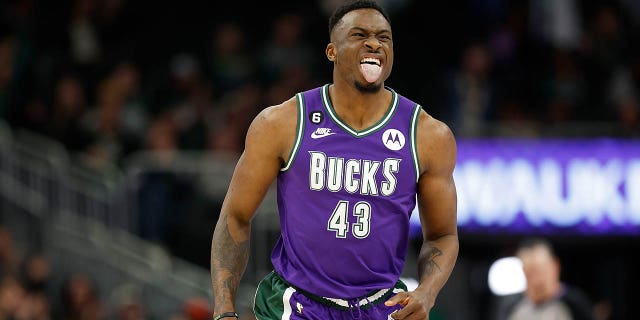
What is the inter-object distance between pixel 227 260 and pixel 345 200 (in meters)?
0.65

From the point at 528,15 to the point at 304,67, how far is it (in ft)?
11.6

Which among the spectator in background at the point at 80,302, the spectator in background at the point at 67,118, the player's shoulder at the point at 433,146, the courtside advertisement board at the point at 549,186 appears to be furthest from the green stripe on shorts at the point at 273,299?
the spectator in background at the point at 67,118

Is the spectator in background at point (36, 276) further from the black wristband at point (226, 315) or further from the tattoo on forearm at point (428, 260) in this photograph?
the tattoo on forearm at point (428, 260)

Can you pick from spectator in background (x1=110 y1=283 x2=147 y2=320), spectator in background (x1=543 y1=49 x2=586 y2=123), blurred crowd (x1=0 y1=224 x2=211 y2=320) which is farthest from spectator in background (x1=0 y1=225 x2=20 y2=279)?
spectator in background (x1=543 y1=49 x2=586 y2=123)

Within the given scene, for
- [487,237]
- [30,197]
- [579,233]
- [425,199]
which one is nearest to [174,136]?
[30,197]

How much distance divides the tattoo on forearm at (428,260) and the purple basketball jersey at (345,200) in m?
0.17

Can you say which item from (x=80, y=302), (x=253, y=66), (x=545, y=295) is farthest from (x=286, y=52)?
(x=545, y=295)

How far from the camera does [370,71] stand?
5.84 meters

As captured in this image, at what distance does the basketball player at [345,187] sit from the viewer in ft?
19.1

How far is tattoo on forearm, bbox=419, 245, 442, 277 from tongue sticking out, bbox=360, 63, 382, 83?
869 mm

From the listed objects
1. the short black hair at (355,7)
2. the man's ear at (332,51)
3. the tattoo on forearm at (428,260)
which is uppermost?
the short black hair at (355,7)

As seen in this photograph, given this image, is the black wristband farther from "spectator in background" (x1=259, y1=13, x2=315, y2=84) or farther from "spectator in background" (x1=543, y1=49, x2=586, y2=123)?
"spectator in background" (x1=543, y1=49, x2=586, y2=123)

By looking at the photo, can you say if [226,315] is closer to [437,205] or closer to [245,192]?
[245,192]

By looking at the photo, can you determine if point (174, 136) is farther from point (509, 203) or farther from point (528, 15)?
point (528, 15)
